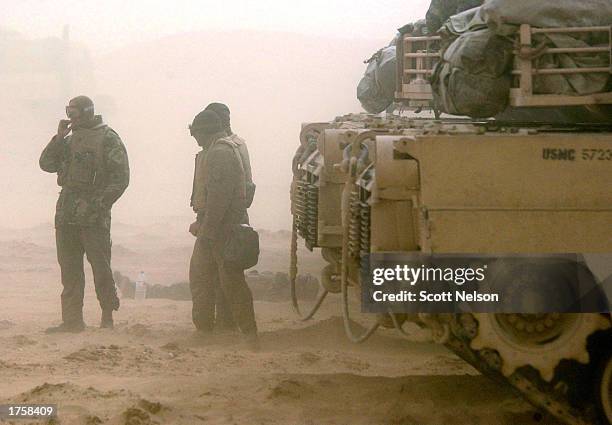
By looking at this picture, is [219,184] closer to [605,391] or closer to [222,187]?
[222,187]

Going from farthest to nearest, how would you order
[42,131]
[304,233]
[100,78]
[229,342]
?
[100,78]
[42,131]
[229,342]
[304,233]

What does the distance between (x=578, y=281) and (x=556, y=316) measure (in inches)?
8.6

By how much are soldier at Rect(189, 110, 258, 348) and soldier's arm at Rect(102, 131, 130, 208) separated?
748mm

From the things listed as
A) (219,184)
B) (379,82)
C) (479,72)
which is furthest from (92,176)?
(479,72)

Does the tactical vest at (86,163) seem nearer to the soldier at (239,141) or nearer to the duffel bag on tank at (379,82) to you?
the soldier at (239,141)

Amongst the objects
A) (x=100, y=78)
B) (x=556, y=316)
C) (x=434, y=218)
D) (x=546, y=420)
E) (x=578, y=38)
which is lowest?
(x=546, y=420)

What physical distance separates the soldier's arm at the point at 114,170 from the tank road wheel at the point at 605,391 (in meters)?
5.11

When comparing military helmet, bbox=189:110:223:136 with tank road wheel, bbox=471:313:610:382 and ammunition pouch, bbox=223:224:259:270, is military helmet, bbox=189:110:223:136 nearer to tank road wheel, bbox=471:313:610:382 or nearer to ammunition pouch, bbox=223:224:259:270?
ammunition pouch, bbox=223:224:259:270

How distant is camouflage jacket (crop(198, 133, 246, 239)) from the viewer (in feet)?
29.5

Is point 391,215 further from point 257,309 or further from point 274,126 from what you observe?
point 274,126

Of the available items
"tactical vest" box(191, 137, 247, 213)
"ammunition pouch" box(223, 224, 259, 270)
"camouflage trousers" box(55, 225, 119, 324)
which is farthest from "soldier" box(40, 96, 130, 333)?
"ammunition pouch" box(223, 224, 259, 270)

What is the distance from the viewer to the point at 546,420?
6410mm

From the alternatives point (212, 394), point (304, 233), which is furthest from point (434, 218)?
point (304, 233)

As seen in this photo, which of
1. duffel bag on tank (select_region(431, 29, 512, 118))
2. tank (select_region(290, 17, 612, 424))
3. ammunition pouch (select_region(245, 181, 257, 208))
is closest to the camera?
tank (select_region(290, 17, 612, 424))
